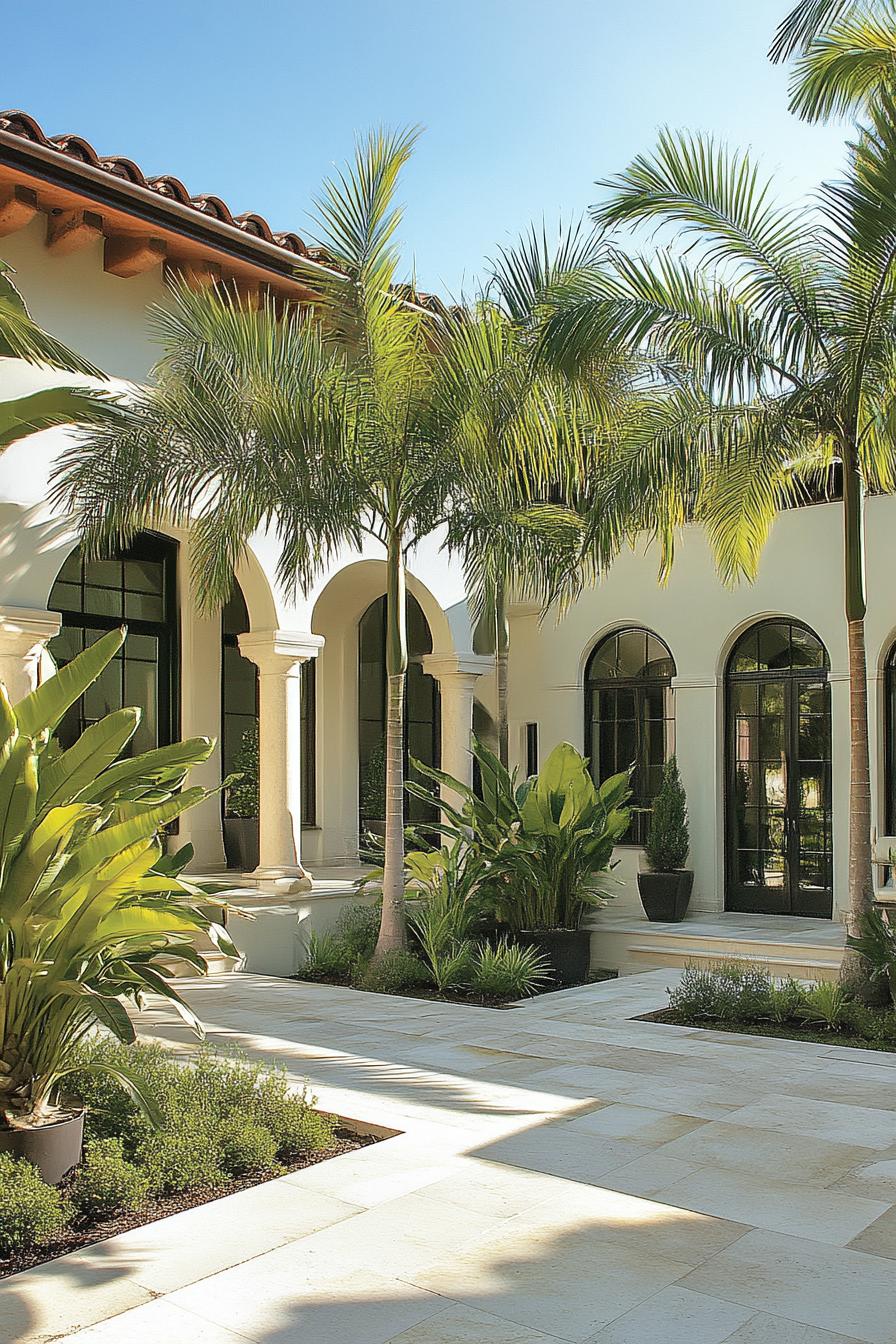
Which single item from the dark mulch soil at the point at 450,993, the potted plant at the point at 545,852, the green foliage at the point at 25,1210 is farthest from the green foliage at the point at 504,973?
the green foliage at the point at 25,1210

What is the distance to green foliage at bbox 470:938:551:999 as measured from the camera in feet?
30.9

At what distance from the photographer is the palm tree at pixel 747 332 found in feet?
26.3

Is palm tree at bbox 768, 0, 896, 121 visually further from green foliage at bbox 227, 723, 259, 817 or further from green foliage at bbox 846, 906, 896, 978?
green foliage at bbox 227, 723, 259, 817

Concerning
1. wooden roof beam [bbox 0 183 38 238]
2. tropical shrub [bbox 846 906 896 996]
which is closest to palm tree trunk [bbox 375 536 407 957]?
tropical shrub [bbox 846 906 896 996]

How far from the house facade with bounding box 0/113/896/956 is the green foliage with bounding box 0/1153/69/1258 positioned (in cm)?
523

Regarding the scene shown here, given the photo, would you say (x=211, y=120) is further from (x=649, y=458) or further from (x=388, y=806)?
(x=388, y=806)

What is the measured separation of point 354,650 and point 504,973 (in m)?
7.00

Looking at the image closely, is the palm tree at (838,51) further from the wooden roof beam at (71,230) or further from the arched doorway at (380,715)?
the arched doorway at (380,715)

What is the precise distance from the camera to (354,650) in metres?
15.8

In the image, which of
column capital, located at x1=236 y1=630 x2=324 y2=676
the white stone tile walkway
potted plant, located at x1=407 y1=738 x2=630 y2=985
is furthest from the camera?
column capital, located at x1=236 y1=630 x2=324 y2=676

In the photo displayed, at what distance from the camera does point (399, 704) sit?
10.1 meters

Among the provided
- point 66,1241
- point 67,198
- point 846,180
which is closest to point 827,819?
point 846,180

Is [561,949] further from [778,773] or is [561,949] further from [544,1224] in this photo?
[544,1224]

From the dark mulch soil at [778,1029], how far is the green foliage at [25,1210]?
4.85m
